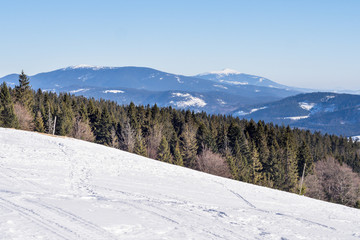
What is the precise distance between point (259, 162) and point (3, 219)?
57986 millimetres

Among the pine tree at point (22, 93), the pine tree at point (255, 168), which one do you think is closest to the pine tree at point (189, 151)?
the pine tree at point (255, 168)

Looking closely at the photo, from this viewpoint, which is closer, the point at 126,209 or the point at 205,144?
the point at 126,209

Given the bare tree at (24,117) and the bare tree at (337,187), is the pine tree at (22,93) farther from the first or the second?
the bare tree at (337,187)

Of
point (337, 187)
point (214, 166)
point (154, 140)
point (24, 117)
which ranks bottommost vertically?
point (337, 187)

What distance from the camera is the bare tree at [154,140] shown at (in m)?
72.5

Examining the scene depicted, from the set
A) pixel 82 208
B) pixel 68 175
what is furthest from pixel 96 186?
pixel 82 208

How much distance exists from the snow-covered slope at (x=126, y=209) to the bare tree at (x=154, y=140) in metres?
47.7

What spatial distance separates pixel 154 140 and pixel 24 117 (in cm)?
2858

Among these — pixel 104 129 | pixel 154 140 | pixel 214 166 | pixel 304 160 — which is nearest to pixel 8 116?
pixel 104 129

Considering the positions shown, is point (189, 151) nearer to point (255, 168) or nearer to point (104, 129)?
point (255, 168)

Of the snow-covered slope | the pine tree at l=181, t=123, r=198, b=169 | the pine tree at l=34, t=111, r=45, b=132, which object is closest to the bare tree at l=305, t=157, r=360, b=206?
the pine tree at l=181, t=123, r=198, b=169

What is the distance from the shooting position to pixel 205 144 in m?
70.9

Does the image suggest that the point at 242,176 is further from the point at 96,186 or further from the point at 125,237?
the point at 125,237

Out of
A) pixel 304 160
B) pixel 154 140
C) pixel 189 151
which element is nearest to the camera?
pixel 189 151
